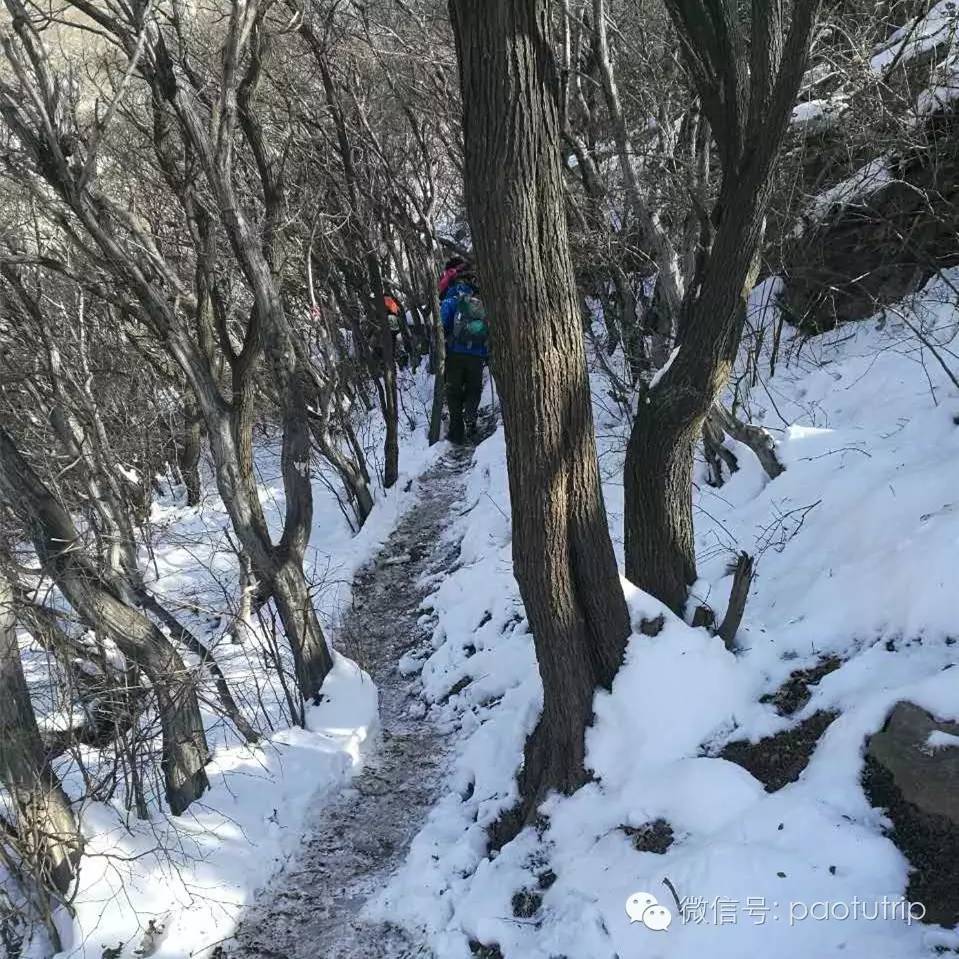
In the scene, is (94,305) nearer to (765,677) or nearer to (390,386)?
(390,386)

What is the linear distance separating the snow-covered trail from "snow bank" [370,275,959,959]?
0.16 m

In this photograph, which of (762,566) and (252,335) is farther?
(252,335)

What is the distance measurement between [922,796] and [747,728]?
94 cm

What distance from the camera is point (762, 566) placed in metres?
4.82

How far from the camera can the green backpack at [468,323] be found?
380 inches

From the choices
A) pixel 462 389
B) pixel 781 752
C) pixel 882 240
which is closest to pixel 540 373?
pixel 781 752

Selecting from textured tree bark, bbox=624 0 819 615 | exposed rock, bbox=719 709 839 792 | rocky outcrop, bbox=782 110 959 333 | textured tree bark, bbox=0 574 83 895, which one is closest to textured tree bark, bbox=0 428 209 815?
textured tree bark, bbox=0 574 83 895

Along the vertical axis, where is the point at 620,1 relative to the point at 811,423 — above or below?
above

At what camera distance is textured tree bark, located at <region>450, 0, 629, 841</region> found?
300cm

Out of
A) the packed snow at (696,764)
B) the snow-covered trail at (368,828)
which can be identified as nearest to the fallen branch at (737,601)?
the packed snow at (696,764)

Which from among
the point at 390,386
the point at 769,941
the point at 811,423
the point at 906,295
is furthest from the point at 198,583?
the point at 906,295

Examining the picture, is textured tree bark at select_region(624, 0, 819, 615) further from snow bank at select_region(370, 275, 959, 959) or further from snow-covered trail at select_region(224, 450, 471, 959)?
snow-covered trail at select_region(224, 450, 471, 959)

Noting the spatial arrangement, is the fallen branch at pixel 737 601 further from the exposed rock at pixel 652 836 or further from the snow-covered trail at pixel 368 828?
the snow-covered trail at pixel 368 828

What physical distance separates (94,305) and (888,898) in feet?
31.3
